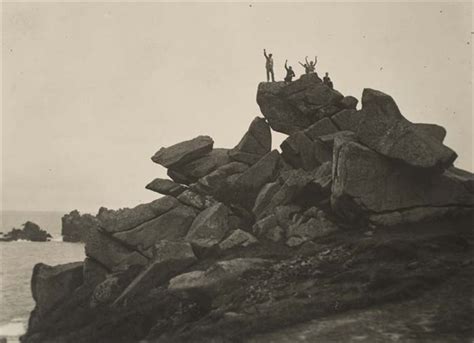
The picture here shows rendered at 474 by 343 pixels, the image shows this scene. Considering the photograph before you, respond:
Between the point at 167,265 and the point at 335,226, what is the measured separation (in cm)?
926

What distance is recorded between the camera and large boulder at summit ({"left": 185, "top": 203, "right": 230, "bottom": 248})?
83.4ft

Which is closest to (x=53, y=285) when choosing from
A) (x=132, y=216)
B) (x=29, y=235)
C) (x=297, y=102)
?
(x=132, y=216)

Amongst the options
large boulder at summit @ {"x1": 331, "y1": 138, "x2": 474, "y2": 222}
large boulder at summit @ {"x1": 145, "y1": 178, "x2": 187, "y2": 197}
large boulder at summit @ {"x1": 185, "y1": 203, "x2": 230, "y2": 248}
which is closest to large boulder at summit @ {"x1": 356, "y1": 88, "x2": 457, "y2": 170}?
large boulder at summit @ {"x1": 331, "y1": 138, "x2": 474, "y2": 222}

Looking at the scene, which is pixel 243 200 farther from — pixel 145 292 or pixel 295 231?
pixel 145 292

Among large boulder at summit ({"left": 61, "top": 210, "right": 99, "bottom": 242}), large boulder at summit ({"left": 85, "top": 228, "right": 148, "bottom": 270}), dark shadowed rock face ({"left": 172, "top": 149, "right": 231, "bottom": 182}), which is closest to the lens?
large boulder at summit ({"left": 85, "top": 228, "right": 148, "bottom": 270})

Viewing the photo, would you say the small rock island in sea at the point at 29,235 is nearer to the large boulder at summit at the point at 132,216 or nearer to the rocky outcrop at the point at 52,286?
the rocky outcrop at the point at 52,286

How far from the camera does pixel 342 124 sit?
3089cm

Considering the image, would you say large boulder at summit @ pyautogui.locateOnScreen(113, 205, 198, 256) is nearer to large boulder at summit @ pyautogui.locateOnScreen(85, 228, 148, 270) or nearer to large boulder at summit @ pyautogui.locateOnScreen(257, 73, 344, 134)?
large boulder at summit @ pyautogui.locateOnScreen(85, 228, 148, 270)

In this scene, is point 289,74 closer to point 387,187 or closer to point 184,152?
point 184,152

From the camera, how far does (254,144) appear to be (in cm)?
3341

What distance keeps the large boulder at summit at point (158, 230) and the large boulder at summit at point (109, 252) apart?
487 millimetres

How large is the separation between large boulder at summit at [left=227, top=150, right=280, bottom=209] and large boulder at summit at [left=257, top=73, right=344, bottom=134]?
447cm

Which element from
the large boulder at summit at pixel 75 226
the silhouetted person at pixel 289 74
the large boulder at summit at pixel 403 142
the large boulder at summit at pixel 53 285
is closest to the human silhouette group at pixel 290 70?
the silhouetted person at pixel 289 74

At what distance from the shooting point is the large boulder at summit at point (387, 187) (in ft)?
74.7
